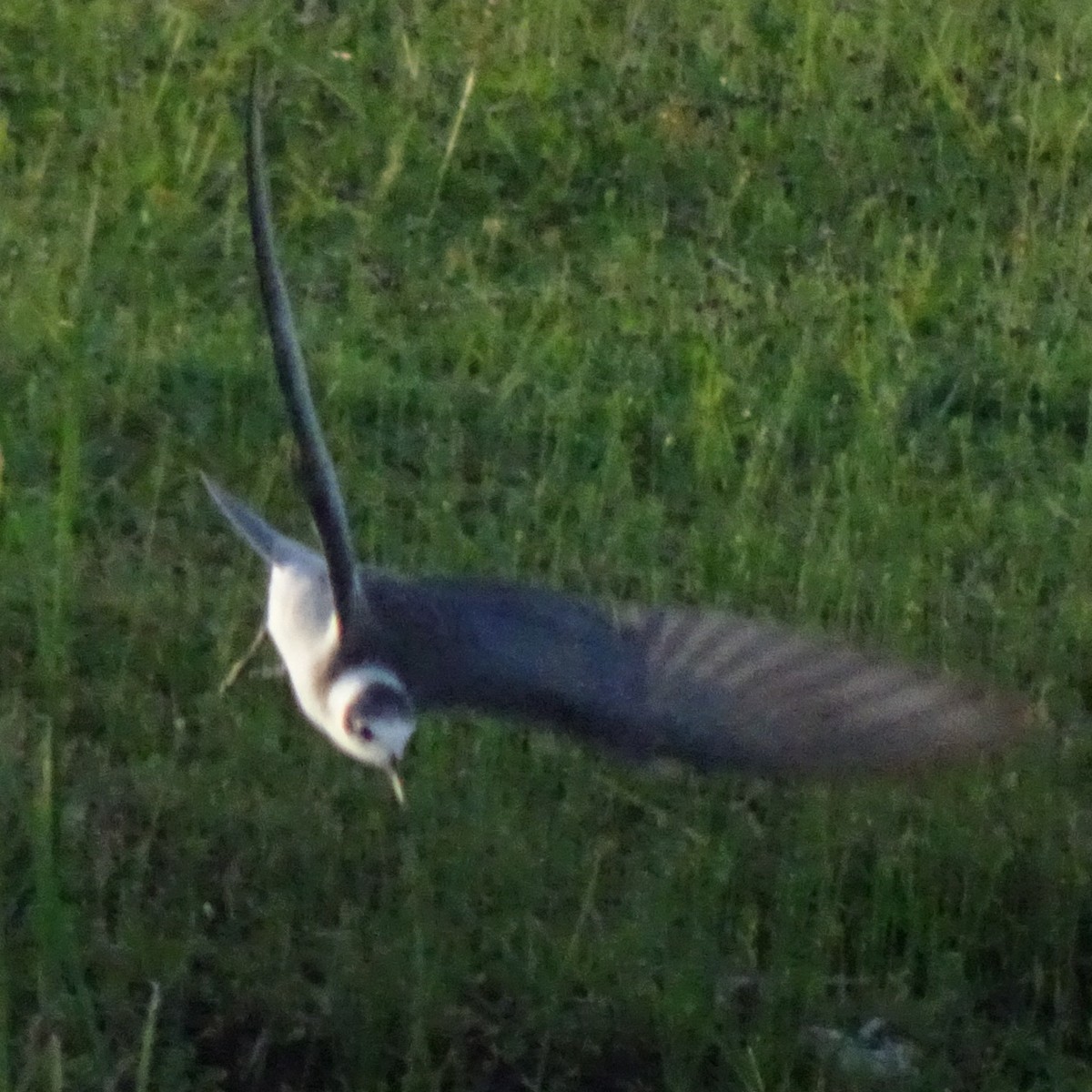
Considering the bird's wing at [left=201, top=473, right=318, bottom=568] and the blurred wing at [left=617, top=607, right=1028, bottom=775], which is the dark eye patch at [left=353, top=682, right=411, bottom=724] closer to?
the blurred wing at [left=617, top=607, right=1028, bottom=775]

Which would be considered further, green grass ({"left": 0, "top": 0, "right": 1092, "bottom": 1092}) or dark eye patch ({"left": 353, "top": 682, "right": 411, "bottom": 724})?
green grass ({"left": 0, "top": 0, "right": 1092, "bottom": 1092})

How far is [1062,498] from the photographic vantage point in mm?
5242

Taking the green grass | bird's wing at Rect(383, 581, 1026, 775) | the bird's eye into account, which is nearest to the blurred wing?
bird's wing at Rect(383, 581, 1026, 775)

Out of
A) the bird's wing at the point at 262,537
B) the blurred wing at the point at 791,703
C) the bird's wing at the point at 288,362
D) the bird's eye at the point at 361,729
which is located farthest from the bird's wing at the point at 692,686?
the bird's wing at the point at 288,362

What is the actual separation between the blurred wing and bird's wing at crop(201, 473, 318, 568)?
0.61 m

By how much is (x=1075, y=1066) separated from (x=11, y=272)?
106 inches

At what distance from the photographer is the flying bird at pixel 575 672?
3.20 metres

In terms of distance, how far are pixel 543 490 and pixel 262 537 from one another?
0.73m

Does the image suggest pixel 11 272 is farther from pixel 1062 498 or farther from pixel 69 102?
pixel 1062 498

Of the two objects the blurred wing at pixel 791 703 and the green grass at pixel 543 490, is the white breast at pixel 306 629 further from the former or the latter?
the blurred wing at pixel 791 703

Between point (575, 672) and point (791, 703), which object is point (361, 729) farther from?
point (791, 703)

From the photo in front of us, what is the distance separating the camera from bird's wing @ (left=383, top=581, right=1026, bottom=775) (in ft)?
10.7

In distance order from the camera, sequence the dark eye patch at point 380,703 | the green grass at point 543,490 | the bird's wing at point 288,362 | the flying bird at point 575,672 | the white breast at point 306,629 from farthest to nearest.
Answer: the white breast at point 306,629 → the green grass at point 543,490 → the dark eye patch at point 380,703 → the flying bird at point 575,672 → the bird's wing at point 288,362

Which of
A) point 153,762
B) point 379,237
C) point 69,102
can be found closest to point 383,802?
point 153,762
